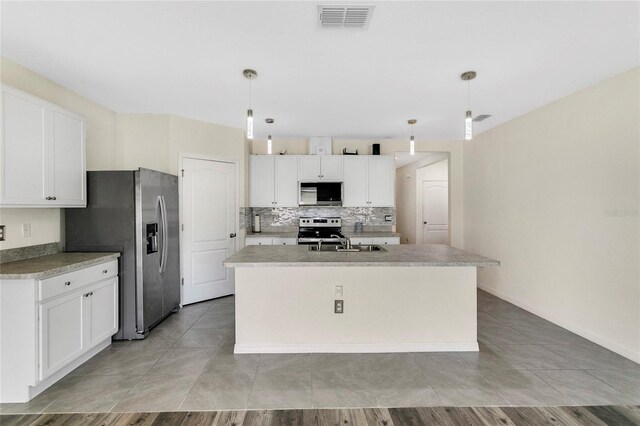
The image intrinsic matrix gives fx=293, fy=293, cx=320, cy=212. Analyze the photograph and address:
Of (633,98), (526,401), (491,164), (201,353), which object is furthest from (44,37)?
(491,164)

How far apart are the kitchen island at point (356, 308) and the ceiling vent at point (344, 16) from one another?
1.79 m

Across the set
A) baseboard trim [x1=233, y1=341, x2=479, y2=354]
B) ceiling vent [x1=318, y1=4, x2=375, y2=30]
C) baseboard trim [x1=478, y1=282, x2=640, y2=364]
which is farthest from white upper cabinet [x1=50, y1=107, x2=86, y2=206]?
baseboard trim [x1=478, y1=282, x2=640, y2=364]

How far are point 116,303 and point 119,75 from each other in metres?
2.17

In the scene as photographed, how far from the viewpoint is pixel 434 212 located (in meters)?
7.00

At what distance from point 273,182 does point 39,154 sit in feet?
9.65

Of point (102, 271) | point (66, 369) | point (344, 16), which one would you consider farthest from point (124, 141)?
point (344, 16)

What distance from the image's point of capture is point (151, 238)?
10.4 ft

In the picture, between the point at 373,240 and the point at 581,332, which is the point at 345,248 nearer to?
the point at 373,240

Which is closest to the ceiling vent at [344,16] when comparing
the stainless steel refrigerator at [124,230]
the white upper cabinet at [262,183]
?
the stainless steel refrigerator at [124,230]

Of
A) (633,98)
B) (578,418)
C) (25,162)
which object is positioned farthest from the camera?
(633,98)

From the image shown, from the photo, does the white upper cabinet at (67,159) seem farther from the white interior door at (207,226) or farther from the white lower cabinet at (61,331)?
the white interior door at (207,226)

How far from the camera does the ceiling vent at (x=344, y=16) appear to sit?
1.79 m

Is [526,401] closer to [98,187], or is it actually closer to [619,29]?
[619,29]

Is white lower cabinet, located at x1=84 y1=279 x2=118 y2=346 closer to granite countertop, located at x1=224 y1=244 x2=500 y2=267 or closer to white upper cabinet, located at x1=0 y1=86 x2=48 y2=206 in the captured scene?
white upper cabinet, located at x1=0 y1=86 x2=48 y2=206
